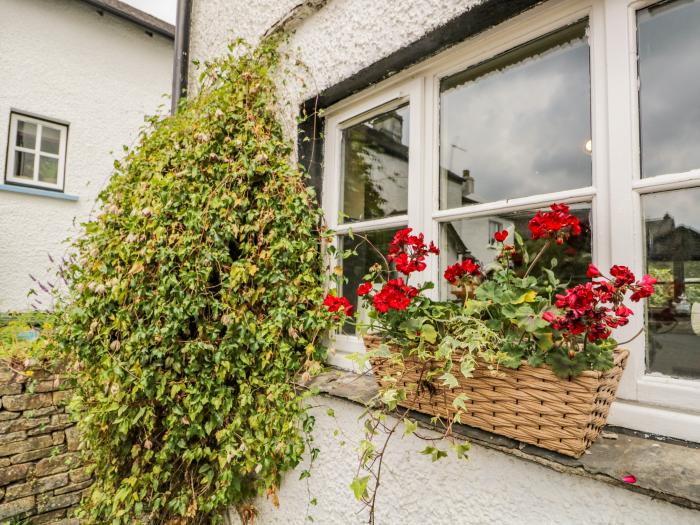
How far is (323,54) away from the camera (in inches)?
77.8

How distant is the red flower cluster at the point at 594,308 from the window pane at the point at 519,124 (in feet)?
1.56

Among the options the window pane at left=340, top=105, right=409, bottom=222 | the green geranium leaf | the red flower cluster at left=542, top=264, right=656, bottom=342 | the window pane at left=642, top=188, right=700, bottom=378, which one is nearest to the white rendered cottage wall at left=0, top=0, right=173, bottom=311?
the window pane at left=340, top=105, right=409, bottom=222

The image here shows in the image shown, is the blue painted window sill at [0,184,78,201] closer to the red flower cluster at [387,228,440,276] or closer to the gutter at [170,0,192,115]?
the gutter at [170,0,192,115]

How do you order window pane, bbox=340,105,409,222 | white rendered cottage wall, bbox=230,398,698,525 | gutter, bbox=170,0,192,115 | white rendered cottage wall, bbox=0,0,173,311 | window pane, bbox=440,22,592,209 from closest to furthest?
white rendered cottage wall, bbox=230,398,698,525
window pane, bbox=440,22,592,209
window pane, bbox=340,105,409,222
gutter, bbox=170,0,192,115
white rendered cottage wall, bbox=0,0,173,311

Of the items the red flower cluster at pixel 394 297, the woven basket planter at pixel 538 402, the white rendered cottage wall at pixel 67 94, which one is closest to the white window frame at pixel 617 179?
the woven basket planter at pixel 538 402

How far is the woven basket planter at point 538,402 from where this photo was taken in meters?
0.92

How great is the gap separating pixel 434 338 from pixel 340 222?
97 centimetres

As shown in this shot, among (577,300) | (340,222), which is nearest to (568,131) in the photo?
(577,300)

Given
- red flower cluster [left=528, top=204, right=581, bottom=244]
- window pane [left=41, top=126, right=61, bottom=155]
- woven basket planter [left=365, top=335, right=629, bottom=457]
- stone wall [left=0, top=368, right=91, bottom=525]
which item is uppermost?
window pane [left=41, top=126, right=61, bottom=155]

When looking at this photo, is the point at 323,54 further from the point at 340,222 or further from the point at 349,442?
the point at 349,442

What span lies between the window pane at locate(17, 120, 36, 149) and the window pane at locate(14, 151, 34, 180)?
4.8 inches

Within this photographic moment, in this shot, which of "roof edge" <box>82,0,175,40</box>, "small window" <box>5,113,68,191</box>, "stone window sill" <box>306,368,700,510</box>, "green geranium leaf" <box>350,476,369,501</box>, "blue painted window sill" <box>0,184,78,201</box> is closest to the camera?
"stone window sill" <box>306,368,700,510</box>

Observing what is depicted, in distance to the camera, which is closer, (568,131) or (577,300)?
(577,300)

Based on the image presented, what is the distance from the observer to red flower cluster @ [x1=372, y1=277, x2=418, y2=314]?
1.17 meters
